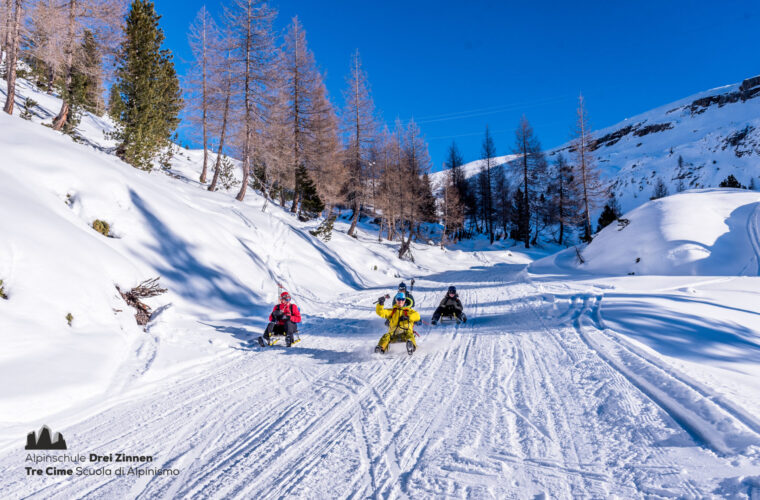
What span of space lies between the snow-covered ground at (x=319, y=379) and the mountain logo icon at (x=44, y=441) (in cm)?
7

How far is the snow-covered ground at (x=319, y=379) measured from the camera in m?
2.90

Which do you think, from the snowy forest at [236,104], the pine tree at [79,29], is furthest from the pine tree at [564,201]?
the pine tree at [79,29]

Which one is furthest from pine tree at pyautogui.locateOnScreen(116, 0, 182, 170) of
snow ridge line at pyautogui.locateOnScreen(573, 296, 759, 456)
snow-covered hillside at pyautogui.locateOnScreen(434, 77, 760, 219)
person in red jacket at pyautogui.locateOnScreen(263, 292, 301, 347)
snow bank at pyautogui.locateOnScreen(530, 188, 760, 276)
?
snow-covered hillside at pyautogui.locateOnScreen(434, 77, 760, 219)

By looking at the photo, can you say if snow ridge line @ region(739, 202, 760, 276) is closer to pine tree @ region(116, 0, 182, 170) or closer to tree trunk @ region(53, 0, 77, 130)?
pine tree @ region(116, 0, 182, 170)

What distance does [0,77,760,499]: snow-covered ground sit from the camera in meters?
2.90

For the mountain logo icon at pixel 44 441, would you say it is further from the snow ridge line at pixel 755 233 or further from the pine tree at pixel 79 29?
the snow ridge line at pixel 755 233

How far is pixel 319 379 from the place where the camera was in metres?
5.41

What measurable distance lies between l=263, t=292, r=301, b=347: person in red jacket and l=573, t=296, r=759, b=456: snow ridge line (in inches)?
220

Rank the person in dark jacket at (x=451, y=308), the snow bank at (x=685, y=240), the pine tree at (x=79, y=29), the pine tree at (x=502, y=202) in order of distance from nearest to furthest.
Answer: the person in dark jacket at (x=451, y=308) → the pine tree at (x=79, y=29) → the snow bank at (x=685, y=240) → the pine tree at (x=502, y=202)

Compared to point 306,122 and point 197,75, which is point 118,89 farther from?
point 306,122

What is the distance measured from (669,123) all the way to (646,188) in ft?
140

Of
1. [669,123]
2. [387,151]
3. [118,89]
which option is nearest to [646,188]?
[669,123]

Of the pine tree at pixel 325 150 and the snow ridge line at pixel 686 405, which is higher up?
the pine tree at pixel 325 150

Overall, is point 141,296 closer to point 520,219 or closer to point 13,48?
point 13,48
